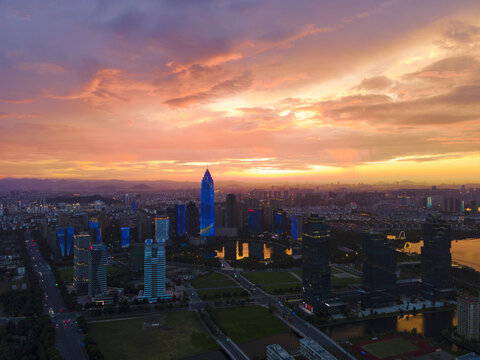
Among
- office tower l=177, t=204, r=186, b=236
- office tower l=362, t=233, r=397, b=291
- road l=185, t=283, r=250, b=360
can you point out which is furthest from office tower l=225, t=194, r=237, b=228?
office tower l=362, t=233, r=397, b=291

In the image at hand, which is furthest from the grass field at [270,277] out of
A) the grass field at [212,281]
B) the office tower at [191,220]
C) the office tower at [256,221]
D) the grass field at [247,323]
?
the office tower at [191,220]

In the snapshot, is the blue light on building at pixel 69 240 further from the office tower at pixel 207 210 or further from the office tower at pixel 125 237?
the office tower at pixel 207 210

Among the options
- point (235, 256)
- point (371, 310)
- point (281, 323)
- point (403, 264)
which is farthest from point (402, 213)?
point (281, 323)

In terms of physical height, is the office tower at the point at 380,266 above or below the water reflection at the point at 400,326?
above

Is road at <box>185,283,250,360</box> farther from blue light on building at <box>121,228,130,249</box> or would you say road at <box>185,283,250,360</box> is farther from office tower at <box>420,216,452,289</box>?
blue light on building at <box>121,228,130,249</box>

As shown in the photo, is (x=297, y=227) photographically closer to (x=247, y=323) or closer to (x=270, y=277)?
(x=270, y=277)

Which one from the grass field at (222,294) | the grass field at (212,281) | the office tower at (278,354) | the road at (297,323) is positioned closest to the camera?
the office tower at (278,354)
